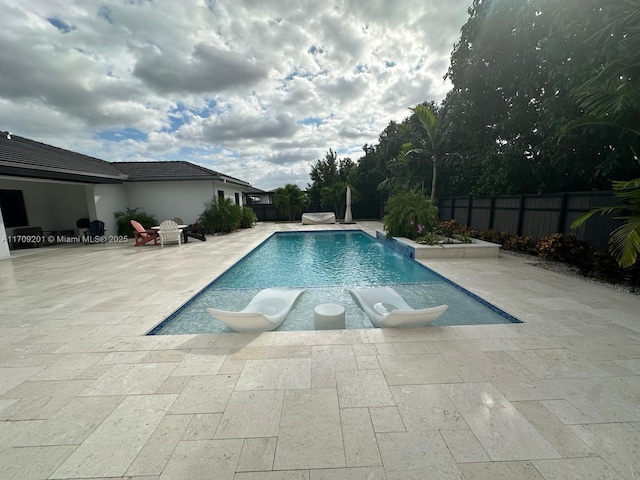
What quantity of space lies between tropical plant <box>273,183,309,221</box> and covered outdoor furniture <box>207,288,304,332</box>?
15.7 meters

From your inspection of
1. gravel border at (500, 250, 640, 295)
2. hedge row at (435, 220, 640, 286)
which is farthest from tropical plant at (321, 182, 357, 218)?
gravel border at (500, 250, 640, 295)

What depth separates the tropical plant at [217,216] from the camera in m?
12.9

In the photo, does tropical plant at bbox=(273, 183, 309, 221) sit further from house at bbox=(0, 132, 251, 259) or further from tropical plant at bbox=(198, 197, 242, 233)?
tropical plant at bbox=(198, 197, 242, 233)

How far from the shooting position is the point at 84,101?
11312 millimetres

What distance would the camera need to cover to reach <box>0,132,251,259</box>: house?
907cm

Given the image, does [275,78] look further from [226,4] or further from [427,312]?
[427,312]

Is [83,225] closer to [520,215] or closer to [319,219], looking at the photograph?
[319,219]

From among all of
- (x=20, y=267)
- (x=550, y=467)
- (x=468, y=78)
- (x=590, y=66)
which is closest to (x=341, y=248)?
(x=468, y=78)

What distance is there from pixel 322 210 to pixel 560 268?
1707 centimetres

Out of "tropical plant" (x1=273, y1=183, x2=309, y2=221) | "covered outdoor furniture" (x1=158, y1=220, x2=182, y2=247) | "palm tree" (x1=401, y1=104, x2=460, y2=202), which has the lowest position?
"covered outdoor furniture" (x1=158, y1=220, x2=182, y2=247)

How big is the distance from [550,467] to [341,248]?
8604mm

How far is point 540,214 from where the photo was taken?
24.0 ft

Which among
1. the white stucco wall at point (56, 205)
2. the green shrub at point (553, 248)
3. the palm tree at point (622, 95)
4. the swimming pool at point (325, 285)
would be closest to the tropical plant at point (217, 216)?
the swimming pool at point (325, 285)

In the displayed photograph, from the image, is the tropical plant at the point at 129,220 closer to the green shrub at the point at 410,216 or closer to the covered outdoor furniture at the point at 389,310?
the green shrub at the point at 410,216
